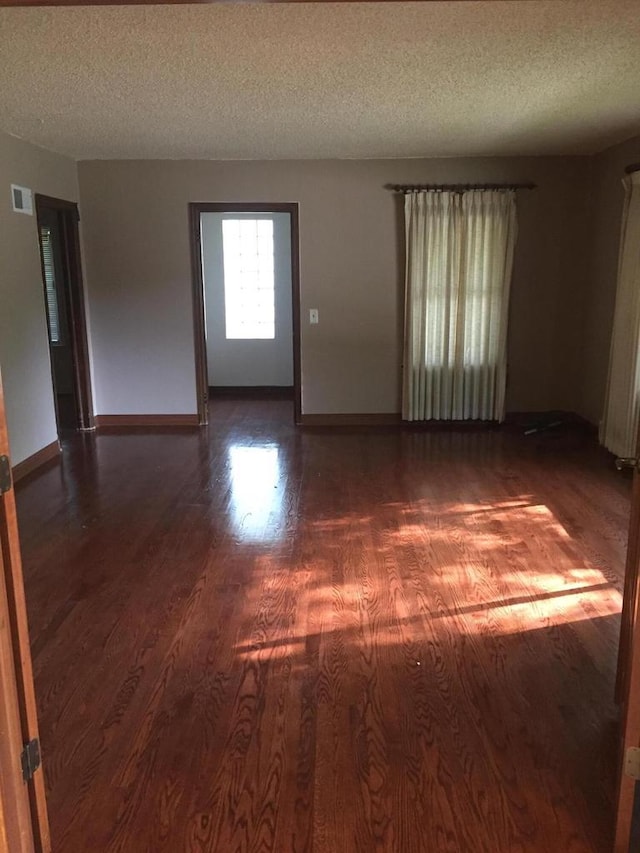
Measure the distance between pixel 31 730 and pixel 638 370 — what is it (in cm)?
442

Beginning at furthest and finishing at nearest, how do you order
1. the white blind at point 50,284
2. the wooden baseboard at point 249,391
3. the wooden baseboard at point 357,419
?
1. the wooden baseboard at point 249,391
2. the white blind at point 50,284
3. the wooden baseboard at point 357,419

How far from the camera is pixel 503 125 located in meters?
4.61

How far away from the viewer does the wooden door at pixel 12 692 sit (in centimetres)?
148

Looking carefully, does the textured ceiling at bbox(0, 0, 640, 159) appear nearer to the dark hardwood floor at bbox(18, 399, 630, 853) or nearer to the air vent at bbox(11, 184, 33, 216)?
the air vent at bbox(11, 184, 33, 216)

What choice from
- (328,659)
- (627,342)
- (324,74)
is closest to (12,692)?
(328,659)

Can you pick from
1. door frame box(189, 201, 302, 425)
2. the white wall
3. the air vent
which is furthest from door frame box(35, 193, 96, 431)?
the white wall

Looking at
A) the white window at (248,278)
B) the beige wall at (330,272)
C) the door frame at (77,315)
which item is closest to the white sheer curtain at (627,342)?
the beige wall at (330,272)

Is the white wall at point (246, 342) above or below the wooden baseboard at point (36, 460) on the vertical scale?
above

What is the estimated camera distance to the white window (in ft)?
25.4

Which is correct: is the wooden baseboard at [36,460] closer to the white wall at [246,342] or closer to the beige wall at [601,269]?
the white wall at [246,342]

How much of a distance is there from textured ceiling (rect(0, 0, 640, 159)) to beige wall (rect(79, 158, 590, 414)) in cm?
69

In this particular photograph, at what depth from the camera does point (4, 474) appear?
1.47m

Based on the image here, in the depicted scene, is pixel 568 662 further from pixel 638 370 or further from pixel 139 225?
pixel 139 225

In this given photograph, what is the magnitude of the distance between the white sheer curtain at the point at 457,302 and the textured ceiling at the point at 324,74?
0.71 meters
